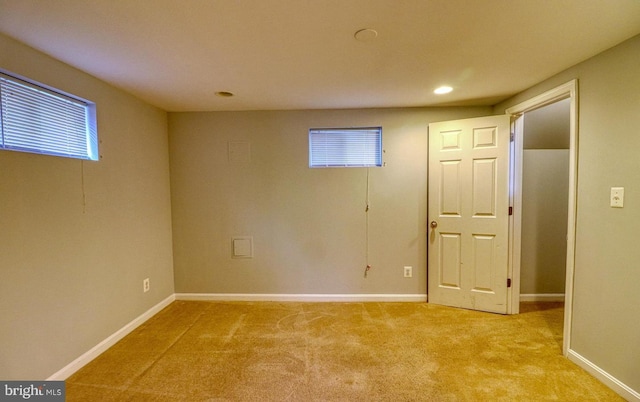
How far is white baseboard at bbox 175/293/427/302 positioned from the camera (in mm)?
2926

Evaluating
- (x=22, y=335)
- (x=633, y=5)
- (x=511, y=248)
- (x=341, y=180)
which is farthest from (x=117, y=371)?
(x=633, y=5)

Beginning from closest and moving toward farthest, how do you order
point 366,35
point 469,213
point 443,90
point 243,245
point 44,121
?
1. point 366,35
2. point 44,121
3. point 443,90
4. point 469,213
5. point 243,245

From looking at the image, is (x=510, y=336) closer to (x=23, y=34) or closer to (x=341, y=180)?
(x=341, y=180)

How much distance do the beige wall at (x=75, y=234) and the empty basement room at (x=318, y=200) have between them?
0.05 feet

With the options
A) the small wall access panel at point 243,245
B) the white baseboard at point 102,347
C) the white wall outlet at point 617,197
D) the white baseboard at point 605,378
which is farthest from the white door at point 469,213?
the white baseboard at point 102,347

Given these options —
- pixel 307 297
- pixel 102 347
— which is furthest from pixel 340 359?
pixel 102 347

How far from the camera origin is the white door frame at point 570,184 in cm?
185

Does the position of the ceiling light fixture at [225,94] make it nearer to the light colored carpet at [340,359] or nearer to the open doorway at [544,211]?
the light colored carpet at [340,359]

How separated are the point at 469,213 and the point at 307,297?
2039 mm

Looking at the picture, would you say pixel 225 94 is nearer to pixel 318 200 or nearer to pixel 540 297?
pixel 318 200

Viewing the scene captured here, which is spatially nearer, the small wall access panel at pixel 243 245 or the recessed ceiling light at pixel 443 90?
the recessed ceiling light at pixel 443 90

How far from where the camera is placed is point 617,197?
1.57 metres

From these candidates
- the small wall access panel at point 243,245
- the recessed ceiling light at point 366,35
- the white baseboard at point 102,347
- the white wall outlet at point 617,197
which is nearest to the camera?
the recessed ceiling light at point 366,35

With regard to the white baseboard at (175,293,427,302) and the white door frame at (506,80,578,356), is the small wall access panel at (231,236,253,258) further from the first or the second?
the white door frame at (506,80,578,356)
